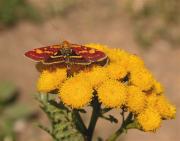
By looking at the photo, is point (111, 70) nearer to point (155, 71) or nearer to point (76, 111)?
point (76, 111)

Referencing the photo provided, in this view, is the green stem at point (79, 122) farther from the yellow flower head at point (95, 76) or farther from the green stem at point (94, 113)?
the yellow flower head at point (95, 76)

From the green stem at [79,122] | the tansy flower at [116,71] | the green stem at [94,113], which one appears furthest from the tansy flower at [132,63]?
the green stem at [79,122]

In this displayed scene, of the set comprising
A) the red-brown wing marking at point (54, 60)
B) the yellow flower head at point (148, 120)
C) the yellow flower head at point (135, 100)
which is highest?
the red-brown wing marking at point (54, 60)

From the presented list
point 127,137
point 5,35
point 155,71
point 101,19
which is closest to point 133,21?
point 101,19

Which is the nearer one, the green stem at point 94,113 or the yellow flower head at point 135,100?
the yellow flower head at point 135,100

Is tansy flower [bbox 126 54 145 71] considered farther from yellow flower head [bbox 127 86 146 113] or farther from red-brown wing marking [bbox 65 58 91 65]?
red-brown wing marking [bbox 65 58 91 65]

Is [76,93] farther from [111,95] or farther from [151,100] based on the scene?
[151,100]

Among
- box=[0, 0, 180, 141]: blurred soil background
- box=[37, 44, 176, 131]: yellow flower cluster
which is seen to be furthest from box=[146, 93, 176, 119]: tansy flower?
box=[0, 0, 180, 141]: blurred soil background
